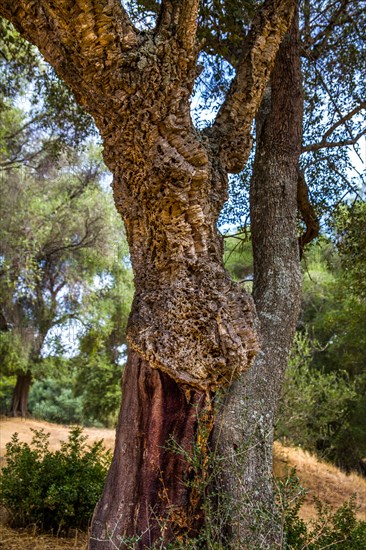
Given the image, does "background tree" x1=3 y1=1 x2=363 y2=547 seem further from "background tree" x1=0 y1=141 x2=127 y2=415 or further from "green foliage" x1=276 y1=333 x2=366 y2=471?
"background tree" x1=0 y1=141 x2=127 y2=415

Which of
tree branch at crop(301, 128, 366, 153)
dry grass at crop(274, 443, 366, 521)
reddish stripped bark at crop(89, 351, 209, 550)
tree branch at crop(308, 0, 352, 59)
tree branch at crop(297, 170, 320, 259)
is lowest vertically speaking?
dry grass at crop(274, 443, 366, 521)

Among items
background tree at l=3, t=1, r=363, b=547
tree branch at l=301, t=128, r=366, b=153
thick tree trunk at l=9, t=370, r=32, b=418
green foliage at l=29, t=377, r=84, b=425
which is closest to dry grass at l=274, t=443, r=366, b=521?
tree branch at l=301, t=128, r=366, b=153

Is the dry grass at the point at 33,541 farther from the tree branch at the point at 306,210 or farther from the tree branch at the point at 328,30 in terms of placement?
the tree branch at the point at 328,30

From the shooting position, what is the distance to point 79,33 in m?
3.30

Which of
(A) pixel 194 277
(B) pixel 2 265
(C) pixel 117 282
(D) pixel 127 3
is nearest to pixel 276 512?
(A) pixel 194 277

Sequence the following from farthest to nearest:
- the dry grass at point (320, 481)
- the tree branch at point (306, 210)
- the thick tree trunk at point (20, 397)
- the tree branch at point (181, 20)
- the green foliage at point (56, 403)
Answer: the green foliage at point (56, 403), the thick tree trunk at point (20, 397), the dry grass at point (320, 481), the tree branch at point (306, 210), the tree branch at point (181, 20)

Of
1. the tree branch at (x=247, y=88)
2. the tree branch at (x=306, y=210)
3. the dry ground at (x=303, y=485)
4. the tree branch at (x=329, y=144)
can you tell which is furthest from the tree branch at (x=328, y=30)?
the dry ground at (x=303, y=485)

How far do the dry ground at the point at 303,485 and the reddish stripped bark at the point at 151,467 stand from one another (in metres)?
1.51

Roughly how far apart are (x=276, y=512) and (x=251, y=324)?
44.7 inches

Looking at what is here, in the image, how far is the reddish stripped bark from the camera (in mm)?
3334

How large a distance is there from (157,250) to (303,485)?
7.66 m

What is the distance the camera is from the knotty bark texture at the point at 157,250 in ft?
10.9

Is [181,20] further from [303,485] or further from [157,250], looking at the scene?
[303,485]

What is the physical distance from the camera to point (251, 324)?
3428 mm
